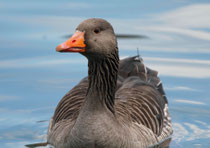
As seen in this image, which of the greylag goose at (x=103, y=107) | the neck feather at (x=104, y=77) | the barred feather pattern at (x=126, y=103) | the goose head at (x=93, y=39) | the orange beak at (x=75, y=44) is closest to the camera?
the orange beak at (x=75, y=44)

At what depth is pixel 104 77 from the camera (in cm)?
994

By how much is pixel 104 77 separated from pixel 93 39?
89 cm

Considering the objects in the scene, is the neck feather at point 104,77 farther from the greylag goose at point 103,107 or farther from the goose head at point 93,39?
the goose head at point 93,39

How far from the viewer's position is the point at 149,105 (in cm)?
1095

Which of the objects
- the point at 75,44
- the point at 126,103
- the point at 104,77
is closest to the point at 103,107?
the point at 104,77

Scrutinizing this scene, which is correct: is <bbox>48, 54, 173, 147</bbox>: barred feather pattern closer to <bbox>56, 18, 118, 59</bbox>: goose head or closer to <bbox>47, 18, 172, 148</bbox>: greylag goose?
<bbox>47, 18, 172, 148</bbox>: greylag goose

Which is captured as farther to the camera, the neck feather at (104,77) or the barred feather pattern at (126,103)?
the barred feather pattern at (126,103)

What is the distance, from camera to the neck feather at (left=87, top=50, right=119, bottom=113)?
9738 mm

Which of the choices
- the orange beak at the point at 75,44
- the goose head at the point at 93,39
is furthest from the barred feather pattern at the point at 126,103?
the orange beak at the point at 75,44

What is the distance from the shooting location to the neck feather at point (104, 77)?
9.74 m

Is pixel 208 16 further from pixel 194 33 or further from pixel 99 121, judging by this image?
pixel 99 121

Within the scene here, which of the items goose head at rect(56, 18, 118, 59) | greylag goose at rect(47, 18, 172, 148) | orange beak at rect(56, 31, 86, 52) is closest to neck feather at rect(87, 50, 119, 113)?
greylag goose at rect(47, 18, 172, 148)

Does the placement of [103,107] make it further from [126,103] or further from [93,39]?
[93,39]

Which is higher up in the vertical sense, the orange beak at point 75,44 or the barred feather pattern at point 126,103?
the orange beak at point 75,44
